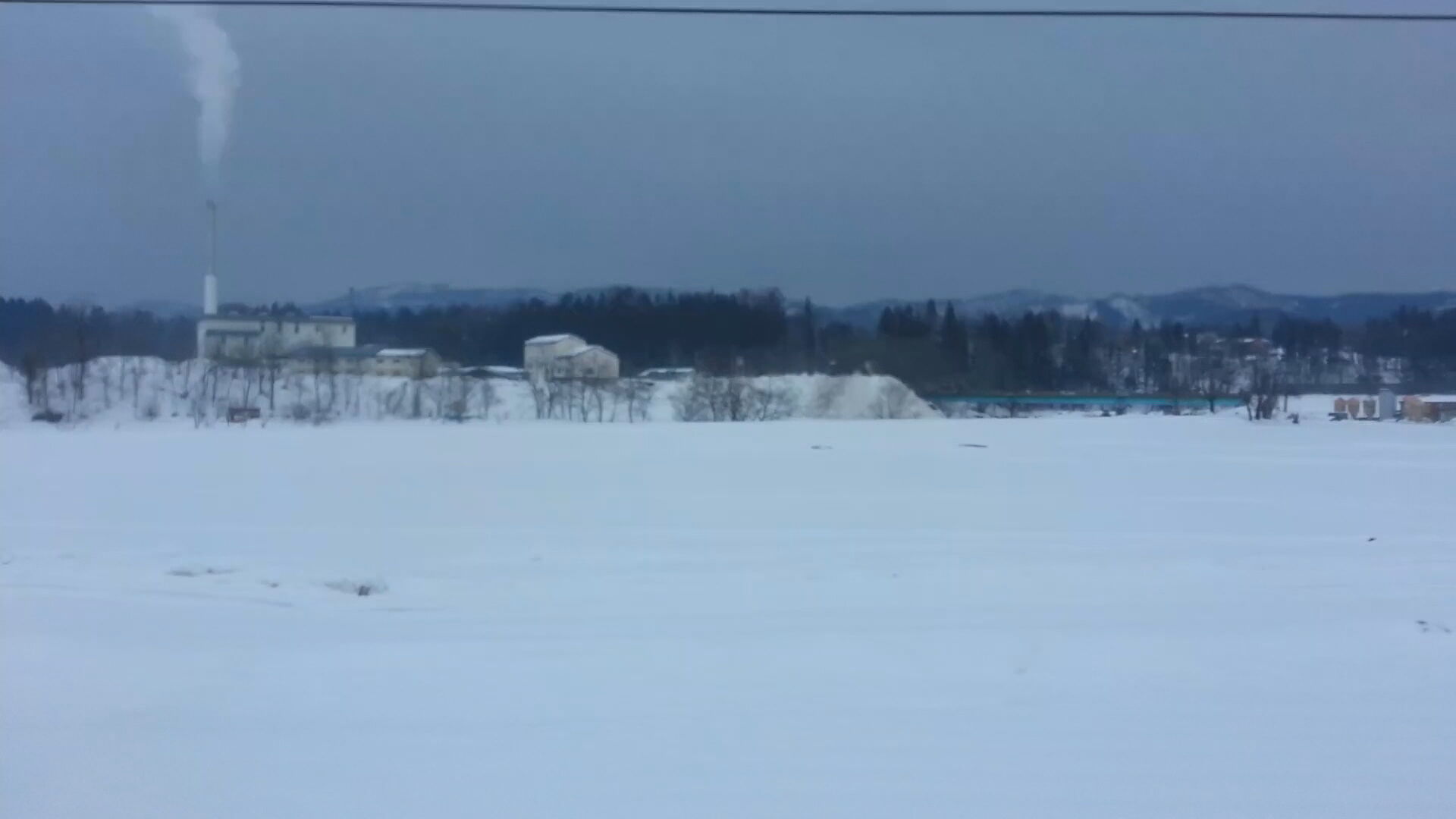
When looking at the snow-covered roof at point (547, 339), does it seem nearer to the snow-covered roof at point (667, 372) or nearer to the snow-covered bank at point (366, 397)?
the snow-covered bank at point (366, 397)

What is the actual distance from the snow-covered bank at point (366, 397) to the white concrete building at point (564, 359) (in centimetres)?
62

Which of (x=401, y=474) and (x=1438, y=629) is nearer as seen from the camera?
(x=1438, y=629)

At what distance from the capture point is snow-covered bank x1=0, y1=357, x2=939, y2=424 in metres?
32.7

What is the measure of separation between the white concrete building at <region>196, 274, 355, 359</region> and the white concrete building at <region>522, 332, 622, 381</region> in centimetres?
597

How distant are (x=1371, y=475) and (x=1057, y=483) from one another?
701 cm

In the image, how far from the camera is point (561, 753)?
4.84 metres

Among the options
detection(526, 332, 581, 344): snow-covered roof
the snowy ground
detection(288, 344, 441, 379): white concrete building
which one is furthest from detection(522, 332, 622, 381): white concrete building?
the snowy ground

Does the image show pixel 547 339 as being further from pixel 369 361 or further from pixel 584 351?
pixel 369 361

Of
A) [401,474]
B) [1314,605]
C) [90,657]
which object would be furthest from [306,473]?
[1314,605]

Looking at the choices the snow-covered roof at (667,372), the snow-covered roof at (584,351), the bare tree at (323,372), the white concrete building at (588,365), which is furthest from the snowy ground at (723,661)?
the snow-covered roof at (667,372)

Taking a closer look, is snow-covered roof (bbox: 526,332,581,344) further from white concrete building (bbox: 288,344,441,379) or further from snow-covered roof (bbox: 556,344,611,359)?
white concrete building (bbox: 288,344,441,379)

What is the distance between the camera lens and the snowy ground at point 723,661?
14.8 feet

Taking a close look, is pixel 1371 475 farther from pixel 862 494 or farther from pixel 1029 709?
pixel 1029 709

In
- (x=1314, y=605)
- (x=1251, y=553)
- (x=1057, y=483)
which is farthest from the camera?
(x=1057, y=483)
